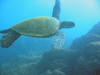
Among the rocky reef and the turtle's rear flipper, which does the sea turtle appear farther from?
the rocky reef

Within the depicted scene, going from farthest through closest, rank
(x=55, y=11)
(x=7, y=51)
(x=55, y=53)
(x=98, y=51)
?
1. (x=7, y=51)
2. (x=55, y=53)
3. (x=98, y=51)
4. (x=55, y=11)

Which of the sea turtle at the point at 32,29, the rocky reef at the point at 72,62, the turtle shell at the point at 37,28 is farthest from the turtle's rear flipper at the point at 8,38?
the rocky reef at the point at 72,62

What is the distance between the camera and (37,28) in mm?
3160

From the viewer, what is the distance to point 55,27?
343cm

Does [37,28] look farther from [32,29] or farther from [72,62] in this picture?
[72,62]

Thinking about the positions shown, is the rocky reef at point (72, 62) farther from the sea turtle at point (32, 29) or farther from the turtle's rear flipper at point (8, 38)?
the turtle's rear flipper at point (8, 38)

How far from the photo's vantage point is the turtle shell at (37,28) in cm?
313

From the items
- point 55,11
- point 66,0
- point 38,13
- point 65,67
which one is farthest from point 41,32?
point 38,13

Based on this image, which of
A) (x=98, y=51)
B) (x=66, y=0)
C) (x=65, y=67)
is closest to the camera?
(x=98, y=51)

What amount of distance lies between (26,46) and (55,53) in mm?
10906

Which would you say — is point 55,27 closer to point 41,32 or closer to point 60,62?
point 41,32

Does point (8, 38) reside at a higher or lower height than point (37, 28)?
lower

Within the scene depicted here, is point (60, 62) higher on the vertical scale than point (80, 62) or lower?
lower

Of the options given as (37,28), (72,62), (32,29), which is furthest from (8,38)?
(72,62)
